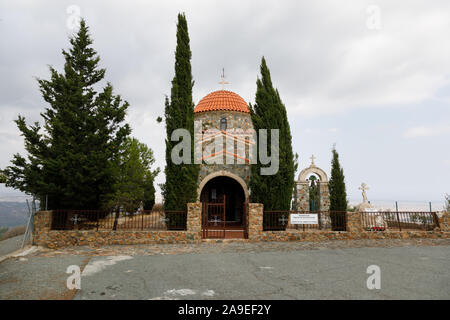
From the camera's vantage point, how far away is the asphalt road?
4676 mm

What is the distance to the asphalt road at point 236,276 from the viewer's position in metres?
4.68

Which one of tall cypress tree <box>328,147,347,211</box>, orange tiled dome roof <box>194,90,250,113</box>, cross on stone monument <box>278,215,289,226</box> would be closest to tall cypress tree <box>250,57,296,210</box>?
cross on stone monument <box>278,215,289,226</box>

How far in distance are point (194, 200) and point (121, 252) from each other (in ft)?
13.9

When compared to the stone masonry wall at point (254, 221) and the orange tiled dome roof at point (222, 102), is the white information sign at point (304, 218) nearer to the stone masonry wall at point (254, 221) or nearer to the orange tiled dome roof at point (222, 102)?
the stone masonry wall at point (254, 221)

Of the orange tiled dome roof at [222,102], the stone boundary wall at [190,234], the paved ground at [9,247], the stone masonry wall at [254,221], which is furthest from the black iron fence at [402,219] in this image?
the paved ground at [9,247]

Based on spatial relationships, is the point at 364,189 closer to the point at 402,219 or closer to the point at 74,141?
the point at 402,219

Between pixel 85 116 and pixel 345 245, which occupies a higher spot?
pixel 85 116

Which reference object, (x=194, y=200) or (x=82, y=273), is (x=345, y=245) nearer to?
(x=194, y=200)

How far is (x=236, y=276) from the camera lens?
18.9 ft

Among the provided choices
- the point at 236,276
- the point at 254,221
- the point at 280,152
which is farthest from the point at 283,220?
the point at 236,276

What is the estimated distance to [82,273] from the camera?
19.6 ft

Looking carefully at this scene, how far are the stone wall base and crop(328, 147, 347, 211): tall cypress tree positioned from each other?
8505 mm

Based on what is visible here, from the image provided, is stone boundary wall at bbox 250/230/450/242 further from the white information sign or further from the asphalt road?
the asphalt road
